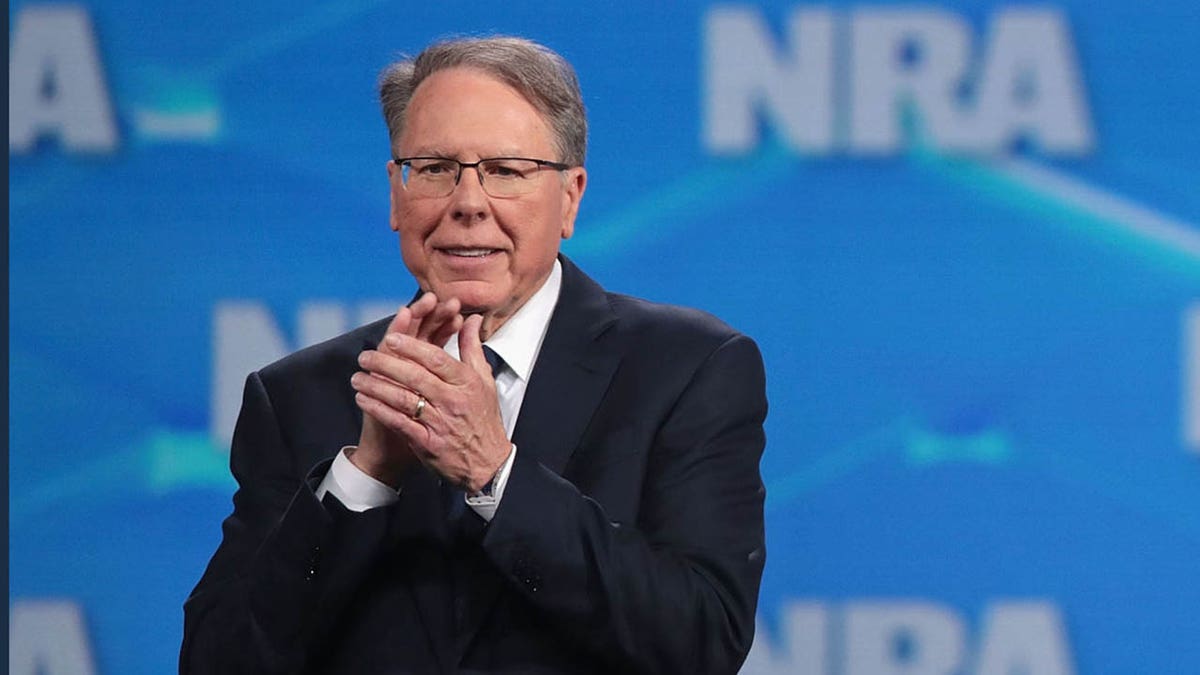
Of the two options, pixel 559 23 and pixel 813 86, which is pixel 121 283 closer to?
pixel 559 23

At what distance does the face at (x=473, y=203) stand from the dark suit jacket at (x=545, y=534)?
0.11m

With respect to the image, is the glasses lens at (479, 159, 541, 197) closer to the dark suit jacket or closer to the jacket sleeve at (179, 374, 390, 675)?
the dark suit jacket

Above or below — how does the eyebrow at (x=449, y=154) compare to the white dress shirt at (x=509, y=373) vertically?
above

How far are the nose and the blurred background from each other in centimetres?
136

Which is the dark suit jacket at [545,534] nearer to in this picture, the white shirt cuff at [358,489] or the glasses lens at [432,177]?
the white shirt cuff at [358,489]

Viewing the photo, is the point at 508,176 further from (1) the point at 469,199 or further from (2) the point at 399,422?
(2) the point at 399,422

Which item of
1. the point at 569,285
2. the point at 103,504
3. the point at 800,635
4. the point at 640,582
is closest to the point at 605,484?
the point at 640,582

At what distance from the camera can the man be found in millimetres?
1671

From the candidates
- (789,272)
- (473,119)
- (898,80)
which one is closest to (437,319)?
(473,119)

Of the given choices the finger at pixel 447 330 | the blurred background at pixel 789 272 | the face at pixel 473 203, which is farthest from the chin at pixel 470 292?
the blurred background at pixel 789 272

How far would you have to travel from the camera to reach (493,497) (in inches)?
66.0

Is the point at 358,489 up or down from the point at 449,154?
down

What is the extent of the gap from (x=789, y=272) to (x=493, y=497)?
158 centimetres

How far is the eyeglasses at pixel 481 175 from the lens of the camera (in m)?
1.83
